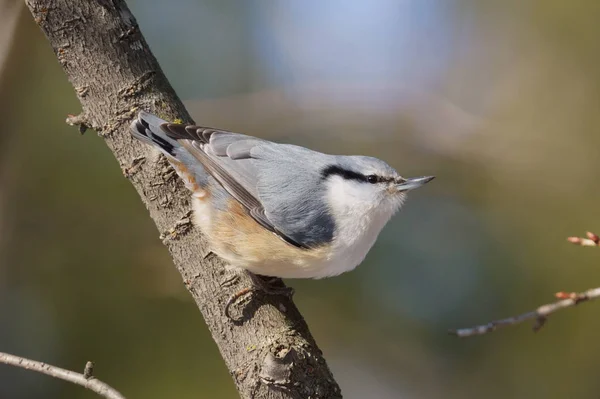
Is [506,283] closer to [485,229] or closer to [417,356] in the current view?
[485,229]

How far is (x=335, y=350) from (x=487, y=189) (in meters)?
1.26

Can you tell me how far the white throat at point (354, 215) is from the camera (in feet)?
5.38

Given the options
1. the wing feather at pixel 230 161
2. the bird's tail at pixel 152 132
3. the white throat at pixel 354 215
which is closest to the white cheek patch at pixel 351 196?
the white throat at pixel 354 215

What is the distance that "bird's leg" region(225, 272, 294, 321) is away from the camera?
153 cm

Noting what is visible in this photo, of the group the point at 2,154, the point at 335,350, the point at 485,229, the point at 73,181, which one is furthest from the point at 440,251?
the point at 2,154

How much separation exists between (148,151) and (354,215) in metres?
0.57

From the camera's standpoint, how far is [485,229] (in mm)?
3430

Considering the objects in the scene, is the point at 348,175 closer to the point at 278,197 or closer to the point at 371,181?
the point at 371,181

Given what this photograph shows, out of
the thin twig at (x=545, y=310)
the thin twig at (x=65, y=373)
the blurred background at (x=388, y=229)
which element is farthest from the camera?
the blurred background at (x=388, y=229)

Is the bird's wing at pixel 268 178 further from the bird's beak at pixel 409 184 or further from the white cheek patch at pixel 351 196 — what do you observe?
the bird's beak at pixel 409 184

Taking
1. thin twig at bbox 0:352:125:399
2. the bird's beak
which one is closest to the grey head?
the bird's beak

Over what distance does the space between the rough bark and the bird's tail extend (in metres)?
0.04

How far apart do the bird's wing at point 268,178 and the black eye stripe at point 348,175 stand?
0.08ft

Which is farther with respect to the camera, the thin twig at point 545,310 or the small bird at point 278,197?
the small bird at point 278,197
